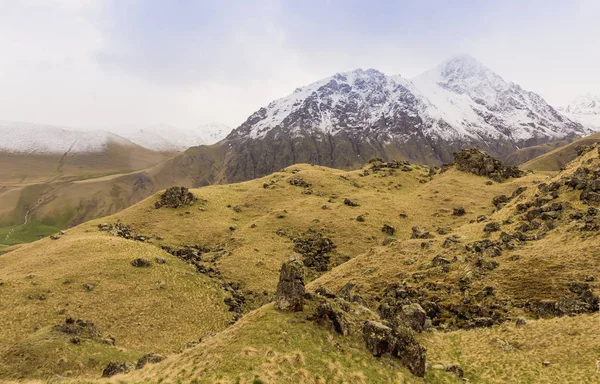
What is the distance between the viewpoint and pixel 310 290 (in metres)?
32.9

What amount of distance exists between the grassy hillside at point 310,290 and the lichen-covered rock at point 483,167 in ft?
76.3

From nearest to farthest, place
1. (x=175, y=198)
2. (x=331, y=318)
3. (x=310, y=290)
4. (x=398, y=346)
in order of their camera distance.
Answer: (x=398, y=346)
(x=331, y=318)
(x=310, y=290)
(x=175, y=198)

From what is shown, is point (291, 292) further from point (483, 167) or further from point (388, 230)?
point (483, 167)

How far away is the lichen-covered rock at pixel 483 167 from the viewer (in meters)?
100

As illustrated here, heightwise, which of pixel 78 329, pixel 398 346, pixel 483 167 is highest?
pixel 483 167

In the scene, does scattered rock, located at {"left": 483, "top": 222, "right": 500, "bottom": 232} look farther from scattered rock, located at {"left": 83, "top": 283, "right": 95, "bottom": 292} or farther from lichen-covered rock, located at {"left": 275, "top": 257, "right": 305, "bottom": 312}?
scattered rock, located at {"left": 83, "top": 283, "right": 95, "bottom": 292}

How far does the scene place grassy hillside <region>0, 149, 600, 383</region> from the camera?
20.9 metres

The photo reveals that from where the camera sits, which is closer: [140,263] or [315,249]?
[140,263]

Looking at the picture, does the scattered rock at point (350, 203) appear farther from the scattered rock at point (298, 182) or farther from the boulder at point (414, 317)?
the boulder at point (414, 317)

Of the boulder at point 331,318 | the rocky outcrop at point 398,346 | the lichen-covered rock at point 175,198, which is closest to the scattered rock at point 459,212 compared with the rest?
the rocky outcrop at point 398,346

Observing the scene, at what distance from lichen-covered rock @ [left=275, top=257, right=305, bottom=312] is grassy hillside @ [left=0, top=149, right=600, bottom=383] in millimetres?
976

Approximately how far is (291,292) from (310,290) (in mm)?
9775

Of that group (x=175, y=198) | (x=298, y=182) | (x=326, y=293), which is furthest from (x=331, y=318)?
(x=298, y=182)

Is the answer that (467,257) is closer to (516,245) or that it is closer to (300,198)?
(516,245)
